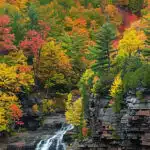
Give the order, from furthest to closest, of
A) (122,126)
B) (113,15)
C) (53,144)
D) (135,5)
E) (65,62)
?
(135,5) < (113,15) < (65,62) < (53,144) < (122,126)

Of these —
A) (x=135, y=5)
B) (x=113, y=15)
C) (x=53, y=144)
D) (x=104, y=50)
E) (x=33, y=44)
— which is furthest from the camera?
(x=135, y=5)

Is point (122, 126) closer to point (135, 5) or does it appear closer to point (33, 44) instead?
point (33, 44)

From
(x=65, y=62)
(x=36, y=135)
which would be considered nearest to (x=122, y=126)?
(x=36, y=135)

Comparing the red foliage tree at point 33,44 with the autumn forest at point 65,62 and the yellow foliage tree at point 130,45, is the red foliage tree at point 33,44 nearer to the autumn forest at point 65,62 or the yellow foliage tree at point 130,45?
the autumn forest at point 65,62

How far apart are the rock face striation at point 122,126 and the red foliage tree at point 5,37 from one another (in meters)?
24.9

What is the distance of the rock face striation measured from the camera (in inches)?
2152

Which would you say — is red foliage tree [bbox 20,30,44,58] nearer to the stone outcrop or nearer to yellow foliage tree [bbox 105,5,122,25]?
the stone outcrop

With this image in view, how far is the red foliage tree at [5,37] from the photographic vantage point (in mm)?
83875

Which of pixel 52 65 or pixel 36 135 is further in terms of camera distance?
pixel 52 65

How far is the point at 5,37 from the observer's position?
278 ft

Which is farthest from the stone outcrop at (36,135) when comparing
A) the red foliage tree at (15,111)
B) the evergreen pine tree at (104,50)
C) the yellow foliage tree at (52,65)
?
the evergreen pine tree at (104,50)

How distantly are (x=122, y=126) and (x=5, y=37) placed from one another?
113 feet

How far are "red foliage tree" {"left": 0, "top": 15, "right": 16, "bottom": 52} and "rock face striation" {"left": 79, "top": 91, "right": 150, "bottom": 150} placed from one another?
24.9 metres

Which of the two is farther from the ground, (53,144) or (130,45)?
(130,45)
